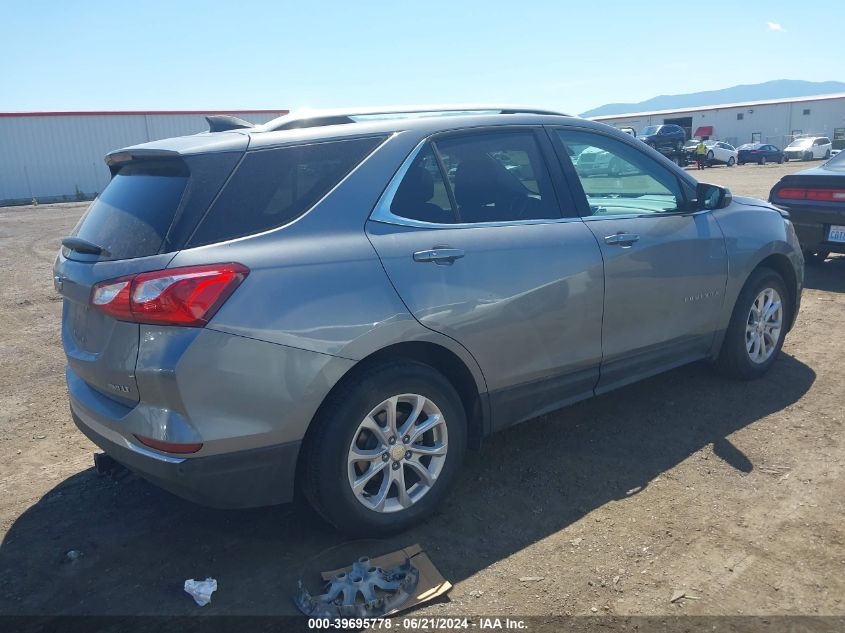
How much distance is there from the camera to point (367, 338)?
2916 mm

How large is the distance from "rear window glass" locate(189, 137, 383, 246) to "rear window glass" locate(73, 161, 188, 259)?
7.4 inches

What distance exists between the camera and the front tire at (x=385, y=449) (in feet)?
9.60

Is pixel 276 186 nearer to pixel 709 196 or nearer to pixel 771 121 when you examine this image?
pixel 709 196

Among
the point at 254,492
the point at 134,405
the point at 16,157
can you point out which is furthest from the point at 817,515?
the point at 16,157

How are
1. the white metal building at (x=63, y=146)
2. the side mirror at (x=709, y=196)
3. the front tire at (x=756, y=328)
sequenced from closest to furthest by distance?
the side mirror at (x=709, y=196), the front tire at (x=756, y=328), the white metal building at (x=63, y=146)

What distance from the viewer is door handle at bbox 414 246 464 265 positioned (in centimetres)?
312

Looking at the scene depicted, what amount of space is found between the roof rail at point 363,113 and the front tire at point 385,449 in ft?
4.00

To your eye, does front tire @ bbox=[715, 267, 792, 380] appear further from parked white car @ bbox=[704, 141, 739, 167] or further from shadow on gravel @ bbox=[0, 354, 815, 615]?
parked white car @ bbox=[704, 141, 739, 167]

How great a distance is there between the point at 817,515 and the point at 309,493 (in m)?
2.37

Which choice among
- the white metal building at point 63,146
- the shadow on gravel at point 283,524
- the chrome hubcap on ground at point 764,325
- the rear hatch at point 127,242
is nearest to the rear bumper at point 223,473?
the rear hatch at point 127,242

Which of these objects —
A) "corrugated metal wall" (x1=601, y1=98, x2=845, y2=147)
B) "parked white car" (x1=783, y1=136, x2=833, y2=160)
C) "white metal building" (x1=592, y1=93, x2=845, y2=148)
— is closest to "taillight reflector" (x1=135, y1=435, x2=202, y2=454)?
"parked white car" (x1=783, y1=136, x2=833, y2=160)

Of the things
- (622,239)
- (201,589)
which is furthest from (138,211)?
(622,239)

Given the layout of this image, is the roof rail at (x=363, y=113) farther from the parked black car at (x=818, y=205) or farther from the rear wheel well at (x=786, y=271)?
the parked black car at (x=818, y=205)

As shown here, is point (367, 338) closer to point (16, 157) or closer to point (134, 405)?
point (134, 405)
